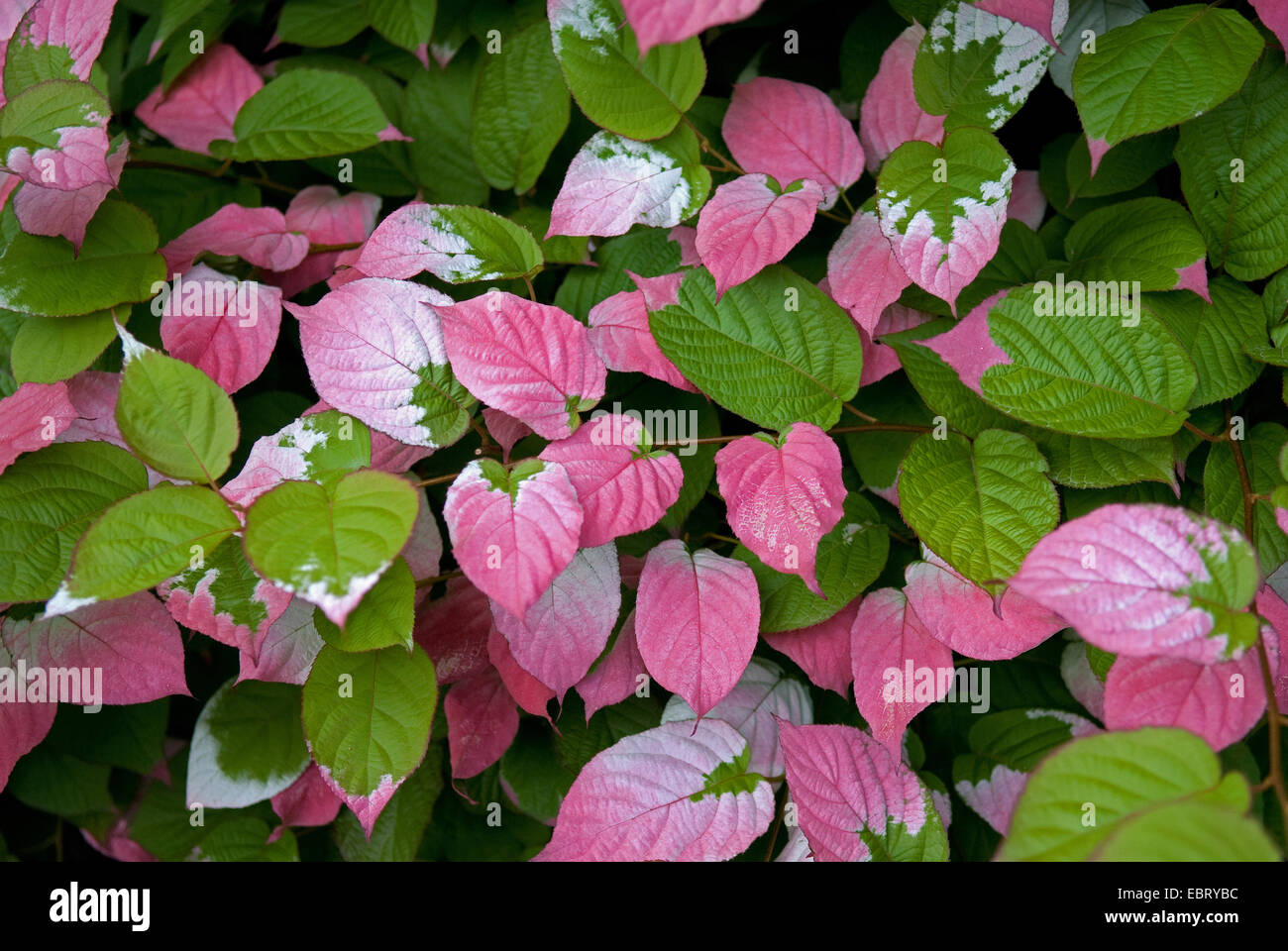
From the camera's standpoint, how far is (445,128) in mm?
1122

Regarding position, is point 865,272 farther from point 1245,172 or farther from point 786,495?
point 1245,172

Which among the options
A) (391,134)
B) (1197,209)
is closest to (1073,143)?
(1197,209)

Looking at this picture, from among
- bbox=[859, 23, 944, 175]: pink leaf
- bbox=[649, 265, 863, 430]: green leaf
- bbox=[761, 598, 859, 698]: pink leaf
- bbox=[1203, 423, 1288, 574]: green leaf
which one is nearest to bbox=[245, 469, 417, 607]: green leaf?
bbox=[649, 265, 863, 430]: green leaf

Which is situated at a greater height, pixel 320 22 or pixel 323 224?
pixel 320 22

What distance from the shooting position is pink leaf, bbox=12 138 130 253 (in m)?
0.93

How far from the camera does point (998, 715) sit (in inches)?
38.3

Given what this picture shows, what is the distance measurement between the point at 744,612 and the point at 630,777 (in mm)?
201

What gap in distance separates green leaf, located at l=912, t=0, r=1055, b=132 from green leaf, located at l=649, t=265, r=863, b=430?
0.24 m

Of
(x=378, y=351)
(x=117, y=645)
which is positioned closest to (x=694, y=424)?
(x=378, y=351)

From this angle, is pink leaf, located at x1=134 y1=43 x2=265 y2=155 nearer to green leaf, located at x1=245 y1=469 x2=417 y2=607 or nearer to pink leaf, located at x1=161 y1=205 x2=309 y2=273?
pink leaf, located at x1=161 y1=205 x2=309 y2=273

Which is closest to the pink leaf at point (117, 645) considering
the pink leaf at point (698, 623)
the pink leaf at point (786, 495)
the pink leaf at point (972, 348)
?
the pink leaf at point (698, 623)

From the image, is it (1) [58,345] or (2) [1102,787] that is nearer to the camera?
(2) [1102,787]

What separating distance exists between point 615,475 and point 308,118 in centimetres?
61
